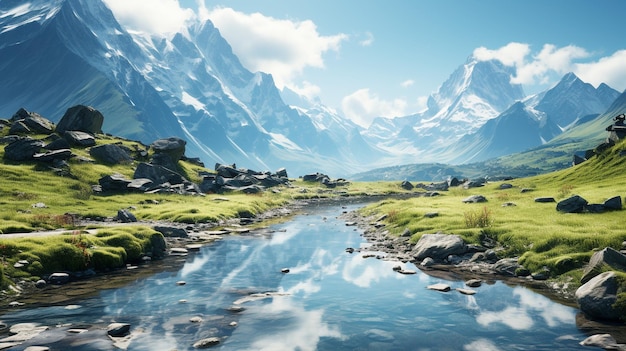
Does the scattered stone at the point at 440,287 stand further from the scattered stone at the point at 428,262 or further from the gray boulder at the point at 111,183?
the gray boulder at the point at 111,183

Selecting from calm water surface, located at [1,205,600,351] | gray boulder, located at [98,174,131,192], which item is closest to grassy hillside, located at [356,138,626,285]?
calm water surface, located at [1,205,600,351]

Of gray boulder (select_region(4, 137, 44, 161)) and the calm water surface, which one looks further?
gray boulder (select_region(4, 137, 44, 161))

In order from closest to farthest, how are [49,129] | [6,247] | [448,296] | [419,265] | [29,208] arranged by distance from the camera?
[448,296]
[6,247]
[419,265]
[29,208]
[49,129]

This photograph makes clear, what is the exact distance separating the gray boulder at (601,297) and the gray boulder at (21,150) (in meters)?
97.2

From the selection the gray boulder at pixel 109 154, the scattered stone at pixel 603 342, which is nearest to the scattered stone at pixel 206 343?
the scattered stone at pixel 603 342

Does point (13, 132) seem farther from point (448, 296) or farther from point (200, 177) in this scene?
point (448, 296)

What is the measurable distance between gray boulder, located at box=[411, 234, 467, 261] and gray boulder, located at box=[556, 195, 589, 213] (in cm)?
1439

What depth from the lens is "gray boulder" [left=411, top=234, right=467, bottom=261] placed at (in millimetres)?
35812

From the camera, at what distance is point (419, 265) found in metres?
34.9

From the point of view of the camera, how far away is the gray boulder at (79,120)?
111 m

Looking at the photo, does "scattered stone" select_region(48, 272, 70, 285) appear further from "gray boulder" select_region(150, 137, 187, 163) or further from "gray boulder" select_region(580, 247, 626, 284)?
"gray boulder" select_region(150, 137, 187, 163)

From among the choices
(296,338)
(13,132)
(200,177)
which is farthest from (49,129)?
(296,338)

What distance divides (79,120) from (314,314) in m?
116

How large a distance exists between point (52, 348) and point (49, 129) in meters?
110
